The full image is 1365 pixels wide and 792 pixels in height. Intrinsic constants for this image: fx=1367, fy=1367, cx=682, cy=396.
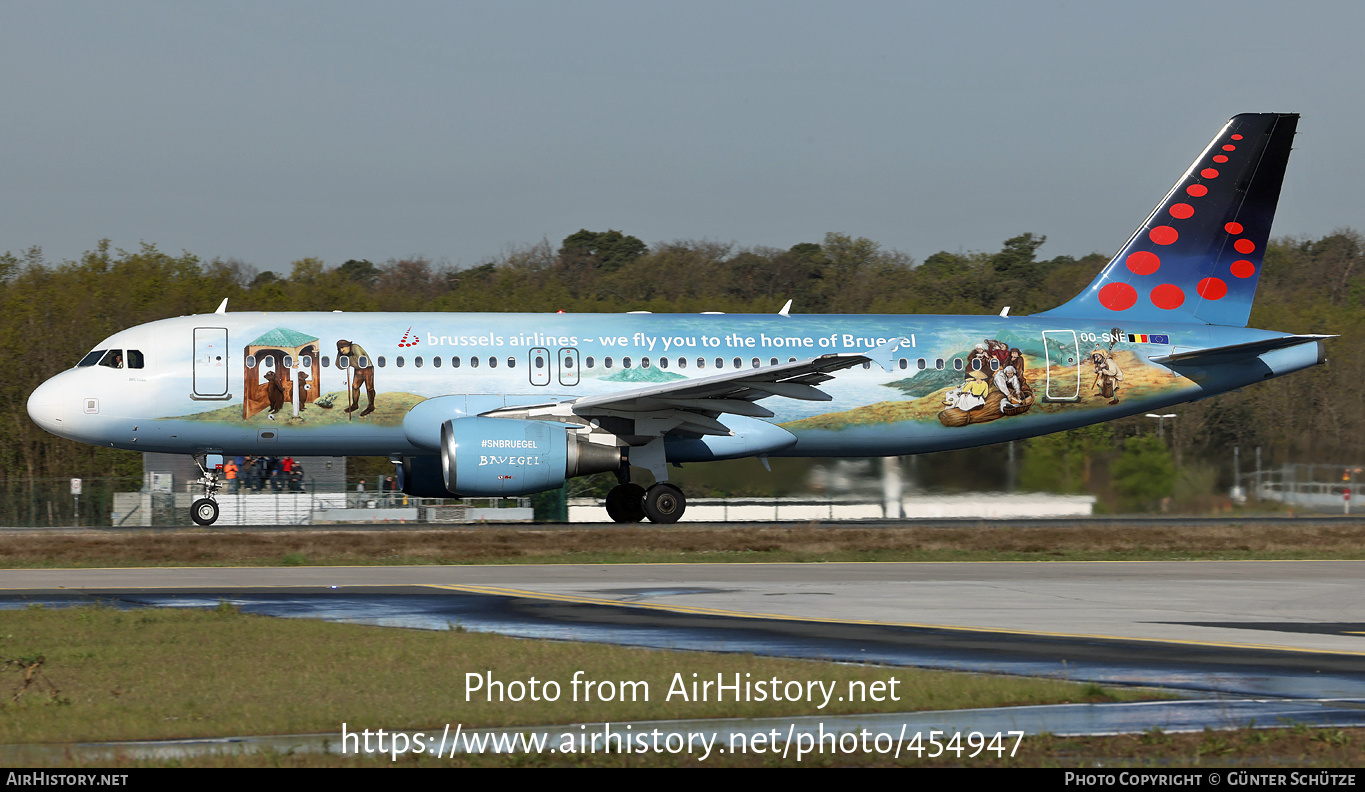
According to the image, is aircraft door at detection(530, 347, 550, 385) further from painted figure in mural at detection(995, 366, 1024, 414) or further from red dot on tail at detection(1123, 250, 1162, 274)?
red dot on tail at detection(1123, 250, 1162, 274)

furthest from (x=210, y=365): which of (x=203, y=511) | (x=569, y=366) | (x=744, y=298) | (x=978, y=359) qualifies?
(x=744, y=298)

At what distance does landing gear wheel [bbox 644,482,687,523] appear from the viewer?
87.8 feet

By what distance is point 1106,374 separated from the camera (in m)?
29.4

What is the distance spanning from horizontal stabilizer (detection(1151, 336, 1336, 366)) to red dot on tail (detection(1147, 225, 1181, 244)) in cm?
285

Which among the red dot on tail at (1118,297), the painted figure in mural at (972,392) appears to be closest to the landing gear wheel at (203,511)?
the painted figure in mural at (972,392)

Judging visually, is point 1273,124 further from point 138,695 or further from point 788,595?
point 138,695

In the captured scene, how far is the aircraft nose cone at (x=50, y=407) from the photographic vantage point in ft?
85.3

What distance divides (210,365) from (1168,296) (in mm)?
20421

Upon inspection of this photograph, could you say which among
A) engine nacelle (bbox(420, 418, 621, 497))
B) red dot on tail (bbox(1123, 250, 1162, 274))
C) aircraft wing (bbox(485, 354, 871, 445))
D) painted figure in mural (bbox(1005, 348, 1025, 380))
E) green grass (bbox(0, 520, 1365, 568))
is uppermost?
red dot on tail (bbox(1123, 250, 1162, 274))

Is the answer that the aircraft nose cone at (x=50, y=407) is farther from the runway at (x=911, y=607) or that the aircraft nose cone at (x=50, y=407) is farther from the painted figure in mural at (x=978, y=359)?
the painted figure in mural at (x=978, y=359)

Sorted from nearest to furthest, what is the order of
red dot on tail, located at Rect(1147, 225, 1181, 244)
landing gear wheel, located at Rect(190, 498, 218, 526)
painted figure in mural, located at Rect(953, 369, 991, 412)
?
1. landing gear wheel, located at Rect(190, 498, 218, 526)
2. painted figure in mural, located at Rect(953, 369, 991, 412)
3. red dot on tail, located at Rect(1147, 225, 1181, 244)

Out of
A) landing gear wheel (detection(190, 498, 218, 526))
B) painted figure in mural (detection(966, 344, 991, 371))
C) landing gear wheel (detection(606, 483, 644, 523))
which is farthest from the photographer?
painted figure in mural (detection(966, 344, 991, 371))

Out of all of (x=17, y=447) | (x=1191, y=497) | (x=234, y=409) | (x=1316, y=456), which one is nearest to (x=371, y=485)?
(x=234, y=409)

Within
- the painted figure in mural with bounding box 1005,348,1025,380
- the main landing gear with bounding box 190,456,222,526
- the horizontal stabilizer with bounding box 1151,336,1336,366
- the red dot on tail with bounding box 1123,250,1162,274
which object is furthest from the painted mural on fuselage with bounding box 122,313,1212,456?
the red dot on tail with bounding box 1123,250,1162,274
